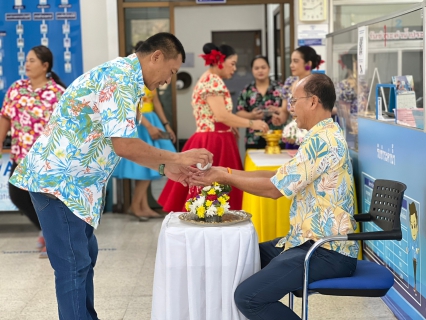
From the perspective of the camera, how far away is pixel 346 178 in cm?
288

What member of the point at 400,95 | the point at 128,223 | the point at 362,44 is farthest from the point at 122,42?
the point at 400,95

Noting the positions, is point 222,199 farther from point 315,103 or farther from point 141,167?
point 141,167

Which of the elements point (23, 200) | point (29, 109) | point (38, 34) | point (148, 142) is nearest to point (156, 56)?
point (29, 109)

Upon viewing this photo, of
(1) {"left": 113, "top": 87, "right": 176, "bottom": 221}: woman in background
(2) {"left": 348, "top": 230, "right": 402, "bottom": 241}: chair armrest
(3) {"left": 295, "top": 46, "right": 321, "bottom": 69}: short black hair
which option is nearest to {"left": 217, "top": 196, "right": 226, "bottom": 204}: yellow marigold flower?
(2) {"left": 348, "top": 230, "right": 402, "bottom": 241}: chair armrest

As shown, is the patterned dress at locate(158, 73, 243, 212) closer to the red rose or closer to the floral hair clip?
the floral hair clip

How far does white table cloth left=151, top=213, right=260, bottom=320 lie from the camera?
9.68 ft

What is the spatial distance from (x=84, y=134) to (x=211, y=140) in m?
2.89

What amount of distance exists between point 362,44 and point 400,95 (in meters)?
0.96

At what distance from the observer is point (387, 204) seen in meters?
2.92

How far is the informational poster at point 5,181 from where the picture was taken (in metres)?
6.42

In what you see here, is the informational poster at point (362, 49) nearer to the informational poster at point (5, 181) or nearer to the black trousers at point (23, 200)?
the black trousers at point (23, 200)

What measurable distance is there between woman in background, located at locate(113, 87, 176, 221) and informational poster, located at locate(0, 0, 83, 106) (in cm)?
91

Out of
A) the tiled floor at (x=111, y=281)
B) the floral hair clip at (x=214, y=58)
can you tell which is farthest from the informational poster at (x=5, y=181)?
the floral hair clip at (x=214, y=58)

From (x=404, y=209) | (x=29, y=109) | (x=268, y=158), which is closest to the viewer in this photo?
(x=404, y=209)
